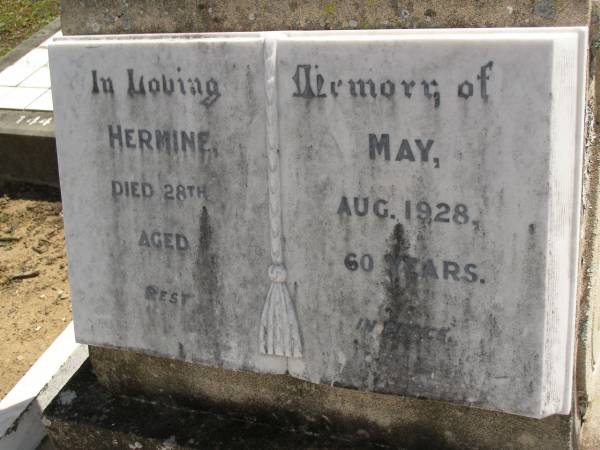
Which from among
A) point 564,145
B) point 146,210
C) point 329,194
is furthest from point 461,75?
point 146,210

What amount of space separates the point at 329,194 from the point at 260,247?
0.27 meters

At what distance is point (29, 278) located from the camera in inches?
147

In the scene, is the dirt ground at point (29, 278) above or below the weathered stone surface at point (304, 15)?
below

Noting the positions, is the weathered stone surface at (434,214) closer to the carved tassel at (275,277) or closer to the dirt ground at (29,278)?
the carved tassel at (275,277)

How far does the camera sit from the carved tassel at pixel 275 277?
189 centimetres

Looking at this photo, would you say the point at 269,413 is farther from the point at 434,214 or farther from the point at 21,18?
the point at 21,18

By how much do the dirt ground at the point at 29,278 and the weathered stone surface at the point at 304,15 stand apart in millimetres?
1575

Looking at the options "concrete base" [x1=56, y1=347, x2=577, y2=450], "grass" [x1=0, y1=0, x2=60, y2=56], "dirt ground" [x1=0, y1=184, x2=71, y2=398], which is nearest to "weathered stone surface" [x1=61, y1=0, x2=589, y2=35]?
"concrete base" [x1=56, y1=347, x2=577, y2=450]

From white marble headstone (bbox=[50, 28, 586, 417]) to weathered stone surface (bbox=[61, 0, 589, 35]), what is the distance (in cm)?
8

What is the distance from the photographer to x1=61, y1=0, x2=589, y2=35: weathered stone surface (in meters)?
1.75

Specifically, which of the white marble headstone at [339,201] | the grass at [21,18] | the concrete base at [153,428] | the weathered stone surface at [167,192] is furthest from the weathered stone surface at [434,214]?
the grass at [21,18]

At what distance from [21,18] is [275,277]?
5045 millimetres

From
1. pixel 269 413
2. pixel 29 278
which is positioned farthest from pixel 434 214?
pixel 29 278

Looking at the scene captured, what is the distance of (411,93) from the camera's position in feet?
5.78
